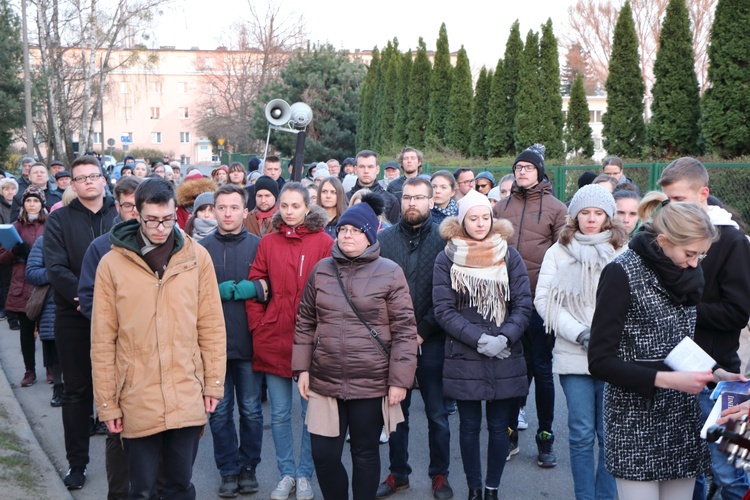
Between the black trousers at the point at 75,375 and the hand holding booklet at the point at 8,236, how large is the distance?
125 inches

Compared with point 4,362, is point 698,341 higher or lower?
higher

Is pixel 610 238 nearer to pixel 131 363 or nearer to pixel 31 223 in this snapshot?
pixel 131 363

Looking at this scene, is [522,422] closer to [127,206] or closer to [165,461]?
[165,461]

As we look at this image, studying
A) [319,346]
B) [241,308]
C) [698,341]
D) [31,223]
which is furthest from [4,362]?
[698,341]

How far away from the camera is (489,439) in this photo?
534 centimetres

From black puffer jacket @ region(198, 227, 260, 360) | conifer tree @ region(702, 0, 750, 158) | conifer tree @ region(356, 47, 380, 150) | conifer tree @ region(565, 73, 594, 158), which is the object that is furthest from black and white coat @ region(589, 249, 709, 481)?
conifer tree @ region(356, 47, 380, 150)

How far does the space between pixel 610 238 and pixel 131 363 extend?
3.10 metres

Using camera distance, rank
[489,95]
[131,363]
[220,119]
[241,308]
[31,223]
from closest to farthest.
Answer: [131,363] < [241,308] < [31,223] < [489,95] < [220,119]

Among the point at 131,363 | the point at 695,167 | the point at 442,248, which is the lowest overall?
the point at 131,363

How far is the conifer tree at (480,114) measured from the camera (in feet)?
79.5

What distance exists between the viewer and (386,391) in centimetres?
A: 482

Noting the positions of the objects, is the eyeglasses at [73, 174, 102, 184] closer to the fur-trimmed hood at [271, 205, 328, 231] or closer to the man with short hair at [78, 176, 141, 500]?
the man with short hair at [78, 176, 141, 500]

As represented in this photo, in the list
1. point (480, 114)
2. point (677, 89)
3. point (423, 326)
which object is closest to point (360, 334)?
point (423, 326)

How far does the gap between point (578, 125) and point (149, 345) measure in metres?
17.6
